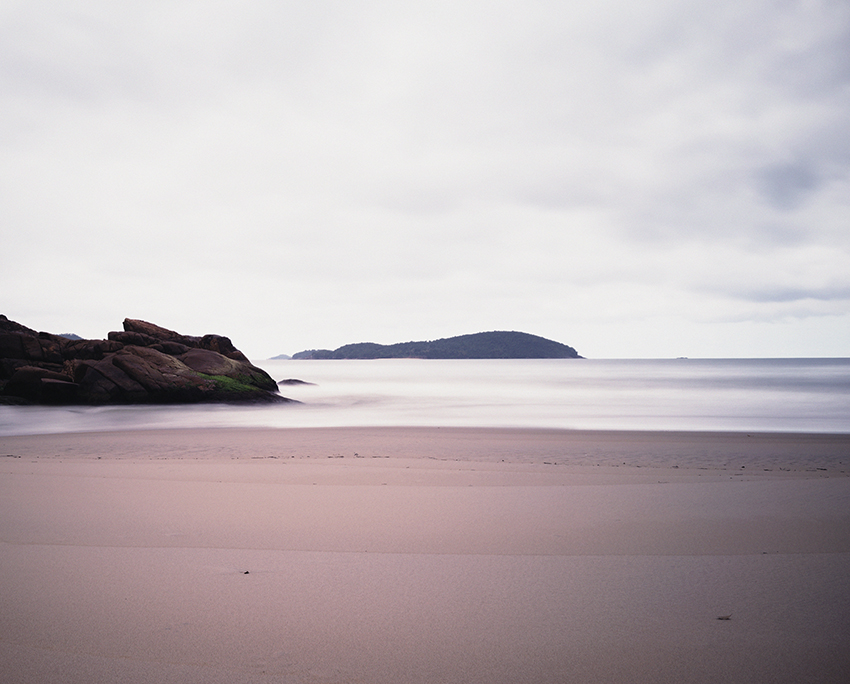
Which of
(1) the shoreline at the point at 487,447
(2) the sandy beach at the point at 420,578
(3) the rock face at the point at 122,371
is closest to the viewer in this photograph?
(2) the sandy beach at the point at 420,578

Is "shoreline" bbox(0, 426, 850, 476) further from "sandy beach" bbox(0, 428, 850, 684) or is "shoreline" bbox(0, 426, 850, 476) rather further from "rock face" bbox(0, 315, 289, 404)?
"rock face" bbox(0, 315, 289, 404)

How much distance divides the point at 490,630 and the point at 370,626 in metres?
0.67

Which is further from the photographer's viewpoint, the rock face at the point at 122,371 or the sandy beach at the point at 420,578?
the rock face at the point at 122,371

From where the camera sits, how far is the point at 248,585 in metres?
3.38

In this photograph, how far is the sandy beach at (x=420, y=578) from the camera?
2566 mm

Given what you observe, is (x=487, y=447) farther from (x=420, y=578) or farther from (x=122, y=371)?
(x=122, y=371)

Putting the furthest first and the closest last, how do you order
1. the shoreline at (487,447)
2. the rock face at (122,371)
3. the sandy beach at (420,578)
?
the rock face at (122,371), the shoreline at (487,447), the sandy beach at (420,578)

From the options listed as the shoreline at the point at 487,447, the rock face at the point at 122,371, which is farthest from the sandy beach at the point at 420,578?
the rock face at the point at 122,371

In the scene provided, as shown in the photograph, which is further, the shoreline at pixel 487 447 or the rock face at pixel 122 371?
the rock face at pixel 122 371

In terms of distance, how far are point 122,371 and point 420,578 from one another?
23.2 m

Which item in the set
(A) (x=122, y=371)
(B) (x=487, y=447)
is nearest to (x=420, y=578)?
(B) (x=487, y=447)

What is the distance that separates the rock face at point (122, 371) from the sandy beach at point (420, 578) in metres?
16.6

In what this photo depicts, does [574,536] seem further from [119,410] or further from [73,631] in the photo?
[119,410]

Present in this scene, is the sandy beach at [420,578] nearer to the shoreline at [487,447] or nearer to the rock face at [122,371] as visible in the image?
the shoreline at [487,447]
